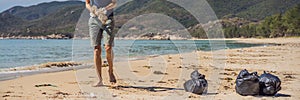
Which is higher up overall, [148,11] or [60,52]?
[148,11]

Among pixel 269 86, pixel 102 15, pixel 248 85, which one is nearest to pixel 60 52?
pixel 102 15

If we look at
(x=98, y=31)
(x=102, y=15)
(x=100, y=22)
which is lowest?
(x=98, y=31)

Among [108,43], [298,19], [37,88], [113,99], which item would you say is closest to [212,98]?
[113,99]

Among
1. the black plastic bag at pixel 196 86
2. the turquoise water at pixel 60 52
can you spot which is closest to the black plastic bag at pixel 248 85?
the black plastic bag at pixel 196 86

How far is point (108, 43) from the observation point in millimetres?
7434

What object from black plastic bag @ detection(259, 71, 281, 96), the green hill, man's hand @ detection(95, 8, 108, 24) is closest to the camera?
black plastic bag @ detection(259, 71, 281, 96)

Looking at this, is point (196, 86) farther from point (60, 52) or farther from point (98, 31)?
point (60, 52)

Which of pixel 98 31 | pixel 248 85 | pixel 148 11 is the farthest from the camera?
pixel 148 11

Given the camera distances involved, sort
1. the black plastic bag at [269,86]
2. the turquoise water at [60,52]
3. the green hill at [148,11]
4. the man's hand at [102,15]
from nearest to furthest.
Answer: the black plastic bag at [269,86] < the man's hand at [102,15] < the turquoise water at [60,52] < the green hill at [148,11]

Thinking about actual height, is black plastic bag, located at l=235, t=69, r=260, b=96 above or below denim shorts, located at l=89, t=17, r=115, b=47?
below

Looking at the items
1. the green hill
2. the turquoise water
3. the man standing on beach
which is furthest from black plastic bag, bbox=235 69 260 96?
the green hill

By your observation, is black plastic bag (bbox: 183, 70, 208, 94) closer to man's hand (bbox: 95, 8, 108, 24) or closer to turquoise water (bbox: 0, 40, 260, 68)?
man's hand (bbox: 95, 8, 108, 24)

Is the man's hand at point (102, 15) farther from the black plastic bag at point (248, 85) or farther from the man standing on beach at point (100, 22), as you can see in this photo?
the black plastic bag at point (248, 85)

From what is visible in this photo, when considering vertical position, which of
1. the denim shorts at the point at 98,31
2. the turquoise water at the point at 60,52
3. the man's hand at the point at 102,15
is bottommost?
the turquoise water at the point at 60,52
